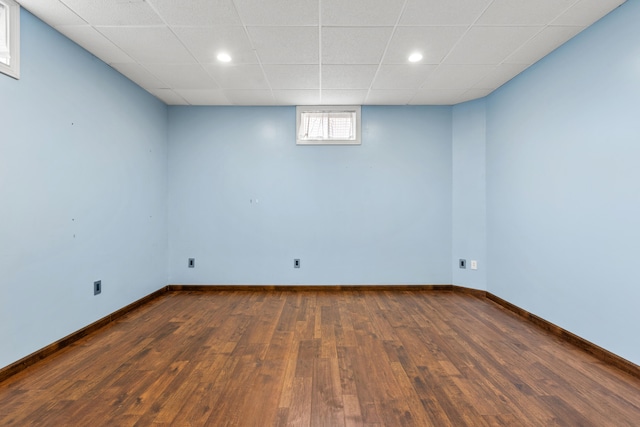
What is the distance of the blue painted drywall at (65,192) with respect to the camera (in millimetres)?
2109

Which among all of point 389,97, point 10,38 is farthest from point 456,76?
point 10,38

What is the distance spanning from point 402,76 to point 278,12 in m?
1.59

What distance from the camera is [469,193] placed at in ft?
13.4

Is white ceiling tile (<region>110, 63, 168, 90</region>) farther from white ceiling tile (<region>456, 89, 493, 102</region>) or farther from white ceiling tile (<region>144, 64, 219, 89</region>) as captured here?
white ceiling tile (<region>456, 89, 493, 102</region>)

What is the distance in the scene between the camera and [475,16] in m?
2.26

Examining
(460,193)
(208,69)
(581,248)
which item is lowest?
(581,248)

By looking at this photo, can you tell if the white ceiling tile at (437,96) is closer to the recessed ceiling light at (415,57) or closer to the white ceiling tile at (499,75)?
the white ceiling tile at (499,75)

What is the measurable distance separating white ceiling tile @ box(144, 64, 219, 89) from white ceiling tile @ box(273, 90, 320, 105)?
2.50 feet

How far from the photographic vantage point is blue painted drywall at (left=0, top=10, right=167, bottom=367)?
211 centimetres

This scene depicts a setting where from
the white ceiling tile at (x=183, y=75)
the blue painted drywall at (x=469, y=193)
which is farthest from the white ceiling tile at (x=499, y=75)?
the white ceiling tile at (x=183, y=75)

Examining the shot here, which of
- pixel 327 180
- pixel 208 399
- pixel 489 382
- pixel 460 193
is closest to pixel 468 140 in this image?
pixel 460 193

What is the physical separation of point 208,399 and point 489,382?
5.85 feet

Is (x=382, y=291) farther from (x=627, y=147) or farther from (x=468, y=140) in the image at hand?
(x=627, y=147)

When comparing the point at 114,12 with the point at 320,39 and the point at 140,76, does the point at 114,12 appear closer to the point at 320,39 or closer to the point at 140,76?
the point at 140,76
